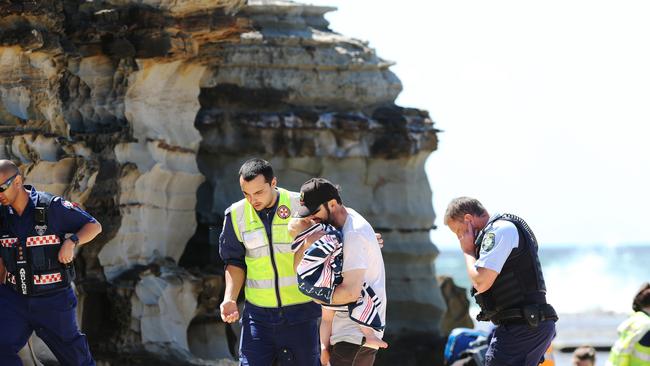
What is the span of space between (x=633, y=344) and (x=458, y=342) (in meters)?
5.01

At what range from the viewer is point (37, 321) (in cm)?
874

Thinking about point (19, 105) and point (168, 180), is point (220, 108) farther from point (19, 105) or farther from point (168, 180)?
point (19, 105)

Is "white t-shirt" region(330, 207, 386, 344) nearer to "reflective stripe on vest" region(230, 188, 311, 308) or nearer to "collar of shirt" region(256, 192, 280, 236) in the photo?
"reflective stripe on vest" region(230, 188, 311, 308)

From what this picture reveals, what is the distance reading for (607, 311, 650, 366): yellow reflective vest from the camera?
9.41 metres

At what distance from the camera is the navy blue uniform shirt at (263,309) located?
27.8 ft

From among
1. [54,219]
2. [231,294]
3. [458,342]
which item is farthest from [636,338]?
[458,342]

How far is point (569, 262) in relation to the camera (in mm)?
92500

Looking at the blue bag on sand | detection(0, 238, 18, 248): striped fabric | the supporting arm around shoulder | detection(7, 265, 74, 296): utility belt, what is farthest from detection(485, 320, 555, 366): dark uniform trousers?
the blue bag on sand

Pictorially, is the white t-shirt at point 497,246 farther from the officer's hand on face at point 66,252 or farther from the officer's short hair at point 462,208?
the officer's hand on face at point 66,252

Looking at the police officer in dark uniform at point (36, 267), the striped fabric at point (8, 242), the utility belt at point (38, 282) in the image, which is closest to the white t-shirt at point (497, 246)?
the police officer in dark uniform at point (36, 267)

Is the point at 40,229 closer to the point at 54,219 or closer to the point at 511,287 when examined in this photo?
the point at 54,219

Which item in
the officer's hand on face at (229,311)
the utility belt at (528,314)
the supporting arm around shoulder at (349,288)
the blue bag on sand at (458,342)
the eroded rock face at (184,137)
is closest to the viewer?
the supporting arm around shoulder at (349,288)

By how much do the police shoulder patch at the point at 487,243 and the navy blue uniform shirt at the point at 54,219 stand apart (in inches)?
104

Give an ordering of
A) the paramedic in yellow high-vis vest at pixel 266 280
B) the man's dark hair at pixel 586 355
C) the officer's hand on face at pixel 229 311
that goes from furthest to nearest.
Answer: the man's dark hair at pixel 586 355 → the paramedic in yellow high-vis vest at pixel 266 280 → the officer's hand on face at pixel 229 311
